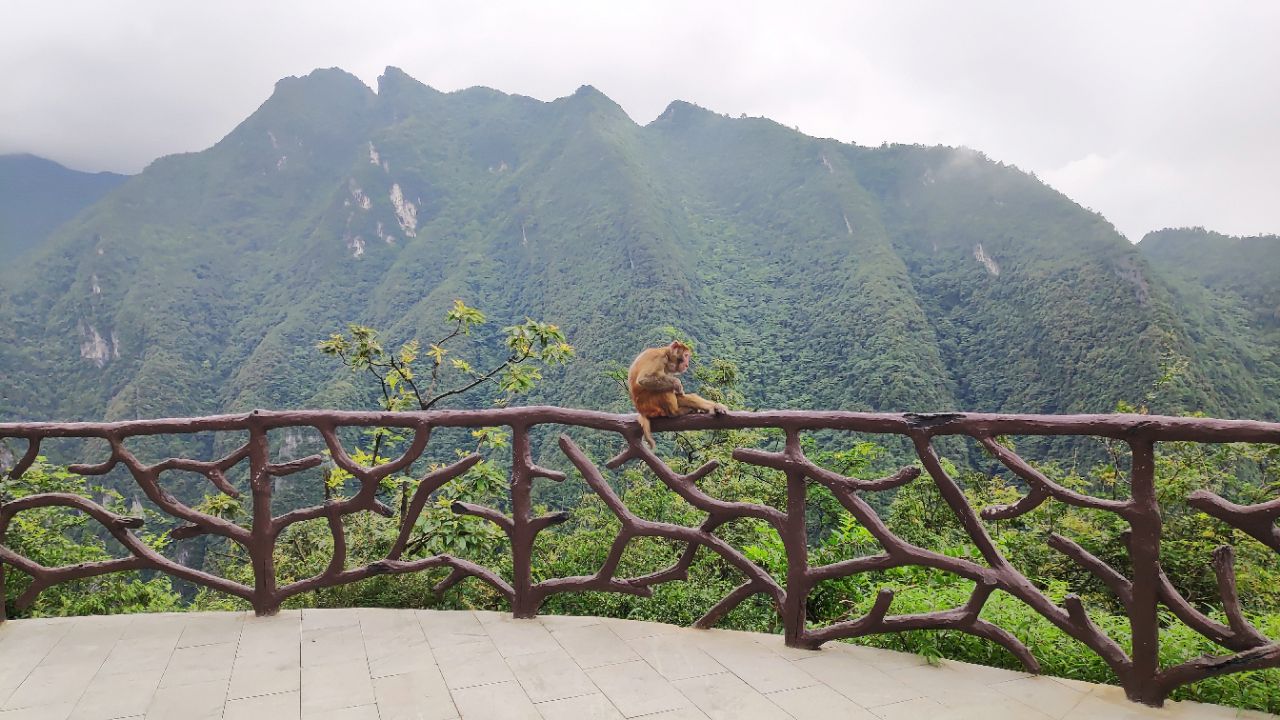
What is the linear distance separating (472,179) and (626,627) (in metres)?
81.2

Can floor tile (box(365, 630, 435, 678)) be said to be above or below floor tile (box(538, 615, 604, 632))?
above

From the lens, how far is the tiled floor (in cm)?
222

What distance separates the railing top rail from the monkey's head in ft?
0.78

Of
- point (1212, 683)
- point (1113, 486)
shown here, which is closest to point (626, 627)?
point (1212, 683)

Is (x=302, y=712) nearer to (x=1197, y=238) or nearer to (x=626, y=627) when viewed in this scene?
(x=626, y=627)

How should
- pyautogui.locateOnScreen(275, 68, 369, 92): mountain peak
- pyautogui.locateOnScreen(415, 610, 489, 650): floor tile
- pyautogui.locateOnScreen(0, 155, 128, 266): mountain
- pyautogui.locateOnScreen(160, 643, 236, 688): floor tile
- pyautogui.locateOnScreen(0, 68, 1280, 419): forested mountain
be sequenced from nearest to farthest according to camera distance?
1. pyautogui.locateOnScreen(160, 643, 236, 688): floor tile
2. pyautogui.locateOnScreen(415, 610, 489, 650): floor tile
3. pyautogui.locateOnScreen(0, 68, 1280, 419): forested mountain
4. pyautogui.locateOnScreen(0, 155, 128, 266): mountain
5. pyautogui.locateOnScreen(275, 68, 369, 92): mountain peak

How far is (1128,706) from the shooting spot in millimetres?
2176

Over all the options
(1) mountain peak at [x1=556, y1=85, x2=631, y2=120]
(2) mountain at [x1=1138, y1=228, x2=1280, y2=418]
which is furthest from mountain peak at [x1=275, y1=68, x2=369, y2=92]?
(2) mountain at [x1=1138, y1=228, x2=1280, y2=418]

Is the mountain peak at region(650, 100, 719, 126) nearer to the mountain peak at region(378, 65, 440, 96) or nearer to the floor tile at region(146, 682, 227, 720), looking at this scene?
the mountain peak at region(378, 65, 440, 96)

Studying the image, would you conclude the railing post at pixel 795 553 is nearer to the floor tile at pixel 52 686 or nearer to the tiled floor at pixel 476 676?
the tiled floor at pixel 476 676

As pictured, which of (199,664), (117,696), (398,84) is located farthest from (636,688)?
(398,84)

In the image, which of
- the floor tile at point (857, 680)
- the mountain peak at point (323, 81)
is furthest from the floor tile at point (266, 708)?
the mountain peak at point (323, 81)

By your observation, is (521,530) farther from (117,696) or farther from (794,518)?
(117,696)

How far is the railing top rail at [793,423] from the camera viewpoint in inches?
83.9
